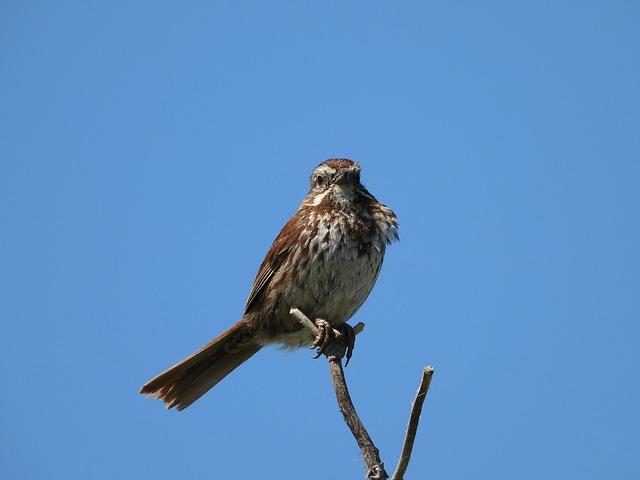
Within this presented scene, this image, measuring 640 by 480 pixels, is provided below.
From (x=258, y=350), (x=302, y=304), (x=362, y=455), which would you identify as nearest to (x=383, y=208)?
(x=302, y=304)

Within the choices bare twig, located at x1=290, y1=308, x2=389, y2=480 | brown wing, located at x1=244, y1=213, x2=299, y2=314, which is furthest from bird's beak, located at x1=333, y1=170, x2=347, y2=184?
bare twig, located at x1=290, y1=308, x2=389, y2=480

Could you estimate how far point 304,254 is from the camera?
287 inches

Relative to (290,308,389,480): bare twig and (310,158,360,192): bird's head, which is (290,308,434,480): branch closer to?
(290,308,389,480): bare twig

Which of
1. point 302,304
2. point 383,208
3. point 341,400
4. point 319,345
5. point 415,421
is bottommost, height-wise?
point 415,421

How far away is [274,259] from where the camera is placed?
24.8 feet

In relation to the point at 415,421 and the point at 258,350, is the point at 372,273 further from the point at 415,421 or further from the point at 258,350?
the point at 415,421

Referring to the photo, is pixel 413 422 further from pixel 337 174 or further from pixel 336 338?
pixel 337 174

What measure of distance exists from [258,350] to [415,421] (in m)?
3.21

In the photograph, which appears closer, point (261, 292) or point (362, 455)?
point (362, 455)

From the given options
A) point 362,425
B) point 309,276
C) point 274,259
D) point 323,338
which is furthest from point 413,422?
point 274,259

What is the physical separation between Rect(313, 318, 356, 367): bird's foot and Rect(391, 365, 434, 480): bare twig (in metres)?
1.74

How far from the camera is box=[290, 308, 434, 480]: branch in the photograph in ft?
15.8

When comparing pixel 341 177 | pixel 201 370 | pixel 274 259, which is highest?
pixel 341 177

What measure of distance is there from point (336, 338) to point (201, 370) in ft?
4.26
